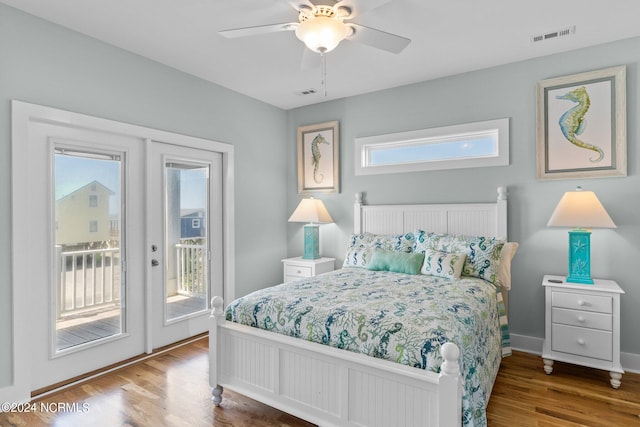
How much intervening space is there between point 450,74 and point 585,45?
1121 mm

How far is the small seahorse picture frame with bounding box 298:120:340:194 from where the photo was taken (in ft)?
14.7

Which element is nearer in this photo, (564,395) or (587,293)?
(564,395)

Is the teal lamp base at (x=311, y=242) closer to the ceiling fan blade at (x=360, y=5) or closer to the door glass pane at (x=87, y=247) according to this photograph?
the door glass pane at (x=87, y=247)

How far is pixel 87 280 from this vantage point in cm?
293

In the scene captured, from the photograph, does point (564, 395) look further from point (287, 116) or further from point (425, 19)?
point (287, 116)

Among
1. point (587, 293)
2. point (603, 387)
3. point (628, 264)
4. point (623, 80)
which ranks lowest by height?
point (603, 387)

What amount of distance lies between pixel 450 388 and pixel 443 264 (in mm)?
1533

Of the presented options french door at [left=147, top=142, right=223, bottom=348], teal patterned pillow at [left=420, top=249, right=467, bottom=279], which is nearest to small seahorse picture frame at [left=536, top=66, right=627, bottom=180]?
teal patterned pillow at [left=420, top=249, right=467, bottom=279]

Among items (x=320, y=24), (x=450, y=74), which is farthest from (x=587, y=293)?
(x=320, y=24)

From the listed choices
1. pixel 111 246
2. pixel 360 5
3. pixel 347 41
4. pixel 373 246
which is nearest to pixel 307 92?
pixel 347 41

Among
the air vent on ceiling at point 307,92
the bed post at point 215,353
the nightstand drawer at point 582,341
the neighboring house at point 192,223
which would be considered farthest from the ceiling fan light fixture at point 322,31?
the nightstand drawer at point 582,341

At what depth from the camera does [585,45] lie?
3.07 meters

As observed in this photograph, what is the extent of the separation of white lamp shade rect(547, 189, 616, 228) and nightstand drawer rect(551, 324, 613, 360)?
806mm

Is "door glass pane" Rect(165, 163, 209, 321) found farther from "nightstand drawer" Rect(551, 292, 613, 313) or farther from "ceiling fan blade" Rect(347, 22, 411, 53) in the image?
"nightstand drawer" Rect(551, 292, 613, 313)
